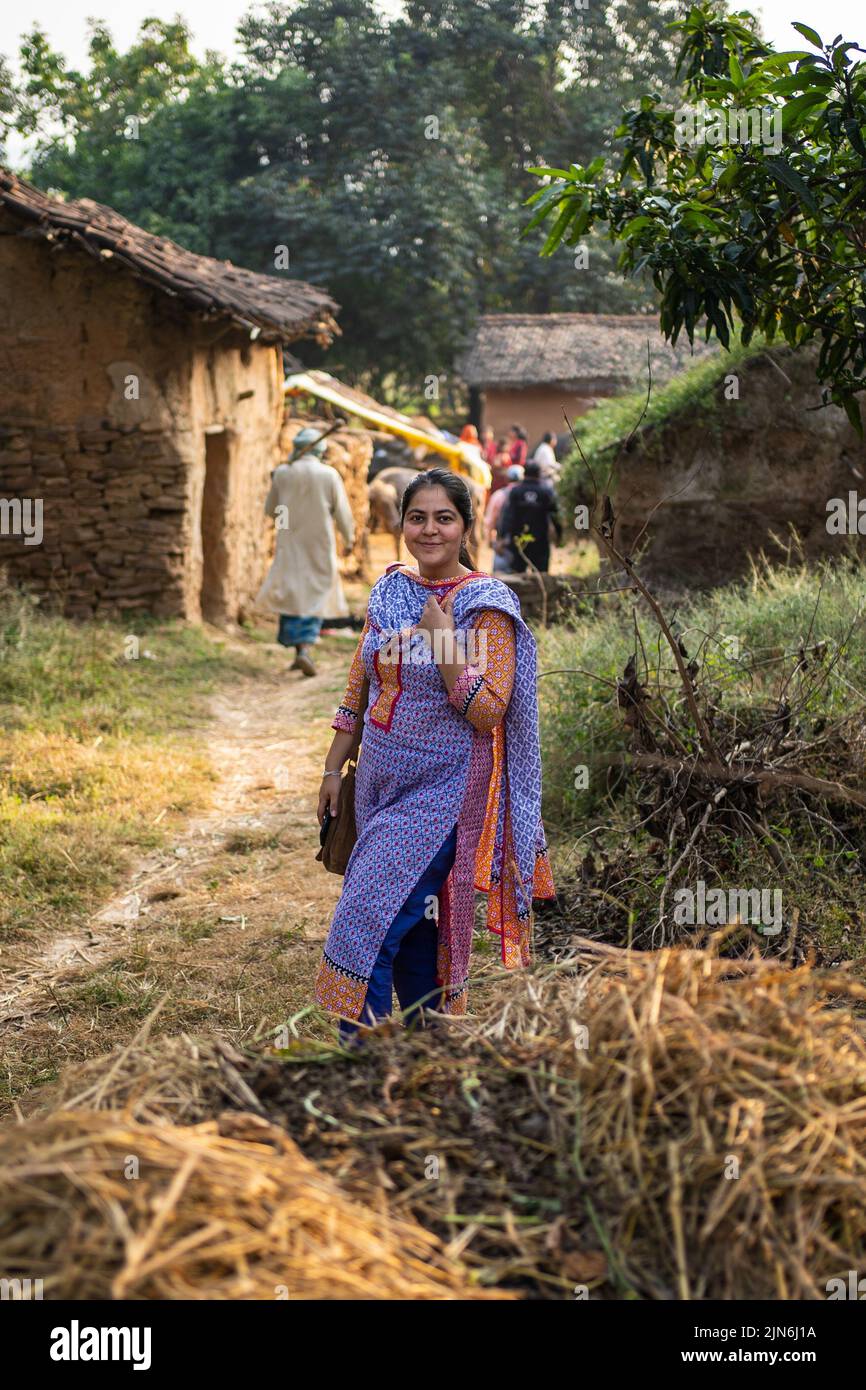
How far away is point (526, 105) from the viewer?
3089cm

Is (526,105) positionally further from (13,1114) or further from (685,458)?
(13,1114)

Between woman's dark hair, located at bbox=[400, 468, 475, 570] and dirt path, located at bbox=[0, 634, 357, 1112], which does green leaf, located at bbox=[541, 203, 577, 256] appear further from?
dirt path, located at bbox=[0, 634, 357, 1112]

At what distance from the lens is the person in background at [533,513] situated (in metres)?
11.4

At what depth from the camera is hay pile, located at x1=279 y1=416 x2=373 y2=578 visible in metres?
15.2

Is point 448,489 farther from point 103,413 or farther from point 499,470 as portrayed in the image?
point 499,470

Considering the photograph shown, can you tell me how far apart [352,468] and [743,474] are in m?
7.27

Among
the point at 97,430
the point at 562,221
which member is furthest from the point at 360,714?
the point at 97,430

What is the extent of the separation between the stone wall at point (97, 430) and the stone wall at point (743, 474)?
144 inches

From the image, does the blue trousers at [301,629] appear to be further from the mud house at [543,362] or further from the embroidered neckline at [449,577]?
the mud house at [543,362]

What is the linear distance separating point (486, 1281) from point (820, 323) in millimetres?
3124

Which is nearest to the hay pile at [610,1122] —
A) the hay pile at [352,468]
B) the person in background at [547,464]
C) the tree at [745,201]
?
the tree at [745,201]

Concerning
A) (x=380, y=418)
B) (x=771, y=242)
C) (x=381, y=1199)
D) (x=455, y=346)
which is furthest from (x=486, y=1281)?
(x=455, y=346)

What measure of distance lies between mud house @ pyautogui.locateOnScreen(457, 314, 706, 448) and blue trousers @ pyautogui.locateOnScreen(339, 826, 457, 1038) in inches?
844

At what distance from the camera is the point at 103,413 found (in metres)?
10.4
